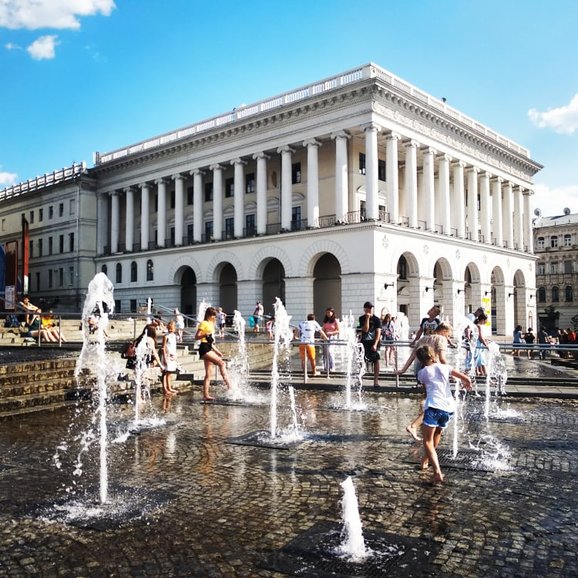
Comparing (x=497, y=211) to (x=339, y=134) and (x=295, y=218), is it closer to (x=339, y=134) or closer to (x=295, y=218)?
(x=295, y=218)

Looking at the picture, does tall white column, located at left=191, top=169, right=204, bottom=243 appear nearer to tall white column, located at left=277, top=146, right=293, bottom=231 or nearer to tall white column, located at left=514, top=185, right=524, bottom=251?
tall white column, located at left=277, top=146, right=293, bottom=231

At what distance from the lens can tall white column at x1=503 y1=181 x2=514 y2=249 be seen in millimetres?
52500

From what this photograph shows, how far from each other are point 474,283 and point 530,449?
40.6m

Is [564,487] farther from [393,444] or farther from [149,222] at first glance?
[149,222]

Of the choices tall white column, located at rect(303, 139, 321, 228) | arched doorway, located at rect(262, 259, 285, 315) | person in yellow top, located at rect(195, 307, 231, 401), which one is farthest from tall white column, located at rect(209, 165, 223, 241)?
person in yellow top, located at rect(195, 307, 231, 401)

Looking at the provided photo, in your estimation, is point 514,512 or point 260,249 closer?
point 514,512

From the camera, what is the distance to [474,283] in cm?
4666

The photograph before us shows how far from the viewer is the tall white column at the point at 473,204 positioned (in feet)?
153

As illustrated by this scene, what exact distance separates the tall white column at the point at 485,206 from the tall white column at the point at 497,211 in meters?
2.22

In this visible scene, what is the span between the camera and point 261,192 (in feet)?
140

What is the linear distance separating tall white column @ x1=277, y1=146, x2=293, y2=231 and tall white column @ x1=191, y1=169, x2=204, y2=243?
873 centimetres

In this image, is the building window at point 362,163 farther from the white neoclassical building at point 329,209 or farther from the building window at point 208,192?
the building window at point 208,192

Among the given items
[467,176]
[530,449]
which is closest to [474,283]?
[467,176]

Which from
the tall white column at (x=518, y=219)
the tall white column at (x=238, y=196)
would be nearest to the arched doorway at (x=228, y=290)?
the tall white column at (x=238, y=196)
